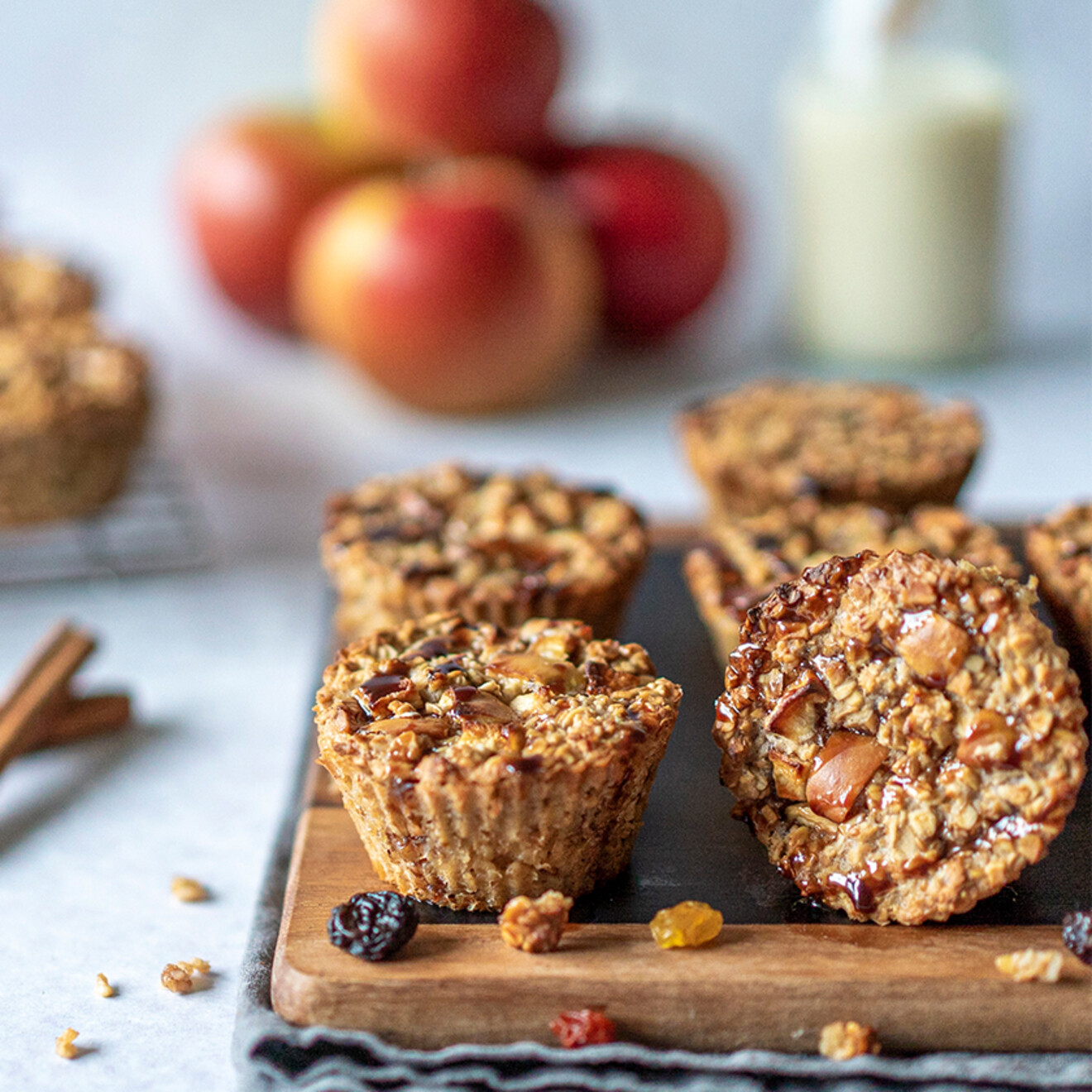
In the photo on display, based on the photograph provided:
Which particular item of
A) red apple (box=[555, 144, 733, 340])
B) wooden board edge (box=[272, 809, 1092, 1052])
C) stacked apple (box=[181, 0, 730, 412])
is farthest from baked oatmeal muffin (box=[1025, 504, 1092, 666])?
red apple (box=[555, 144, 733, 340])

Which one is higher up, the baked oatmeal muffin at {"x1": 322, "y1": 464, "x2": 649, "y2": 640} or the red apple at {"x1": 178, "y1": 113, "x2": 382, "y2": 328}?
the red apple at {"x1": 178, "y1": 113, "x2": 382, "y2": 328}

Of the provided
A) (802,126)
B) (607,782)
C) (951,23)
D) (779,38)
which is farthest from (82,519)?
(779,38)

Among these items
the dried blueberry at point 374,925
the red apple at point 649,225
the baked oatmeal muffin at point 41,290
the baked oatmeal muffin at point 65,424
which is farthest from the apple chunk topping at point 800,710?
the red apple at point 649,225

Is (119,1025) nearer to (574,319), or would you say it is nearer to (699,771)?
(699,771)

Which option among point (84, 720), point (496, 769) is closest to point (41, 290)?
point (84, 720)

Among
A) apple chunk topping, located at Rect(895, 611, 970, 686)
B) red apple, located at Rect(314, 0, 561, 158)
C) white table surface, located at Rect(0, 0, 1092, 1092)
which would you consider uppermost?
red apple, located at Rect(314, 0, 561, 158)

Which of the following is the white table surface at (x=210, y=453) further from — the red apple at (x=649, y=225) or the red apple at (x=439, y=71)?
the red apple at (x=439, y=71)

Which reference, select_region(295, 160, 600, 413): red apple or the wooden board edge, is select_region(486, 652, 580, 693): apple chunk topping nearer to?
the wooden board edge
